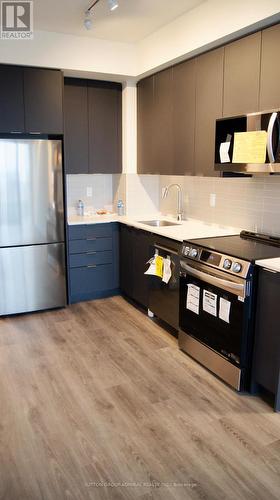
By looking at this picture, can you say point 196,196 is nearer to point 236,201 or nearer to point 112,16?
point 236,201

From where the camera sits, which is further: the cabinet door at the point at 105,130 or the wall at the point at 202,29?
the cabinet door at the point at 105,130

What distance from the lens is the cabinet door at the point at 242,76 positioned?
272 centimetres

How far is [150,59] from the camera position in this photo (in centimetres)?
383

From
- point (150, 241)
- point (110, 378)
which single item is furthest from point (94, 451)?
point (150, 241)

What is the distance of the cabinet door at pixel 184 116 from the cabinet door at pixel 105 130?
0.96m

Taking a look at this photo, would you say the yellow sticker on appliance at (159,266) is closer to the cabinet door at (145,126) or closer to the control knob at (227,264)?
the control knob at (227,264)

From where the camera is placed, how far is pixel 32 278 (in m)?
3.96

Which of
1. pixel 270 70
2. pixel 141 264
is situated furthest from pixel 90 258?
pixel 270 70

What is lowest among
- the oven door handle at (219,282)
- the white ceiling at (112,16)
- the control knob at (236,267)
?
the oven door handle at (219,282)

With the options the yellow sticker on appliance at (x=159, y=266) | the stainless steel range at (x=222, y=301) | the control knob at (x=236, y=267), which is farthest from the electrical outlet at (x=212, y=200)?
the control knob at (x=236, y=267)

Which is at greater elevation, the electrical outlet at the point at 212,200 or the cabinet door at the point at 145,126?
the cabinet door at the point at 145,126

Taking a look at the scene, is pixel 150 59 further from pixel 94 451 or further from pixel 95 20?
pixel 94 451

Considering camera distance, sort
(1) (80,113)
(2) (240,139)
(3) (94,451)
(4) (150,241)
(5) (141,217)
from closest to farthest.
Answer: (3) (94,451) → (2) (240,139) → (4) (150,241) → (1) (80,113) → (5) (141,217)

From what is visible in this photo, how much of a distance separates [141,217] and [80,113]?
4.26ft
